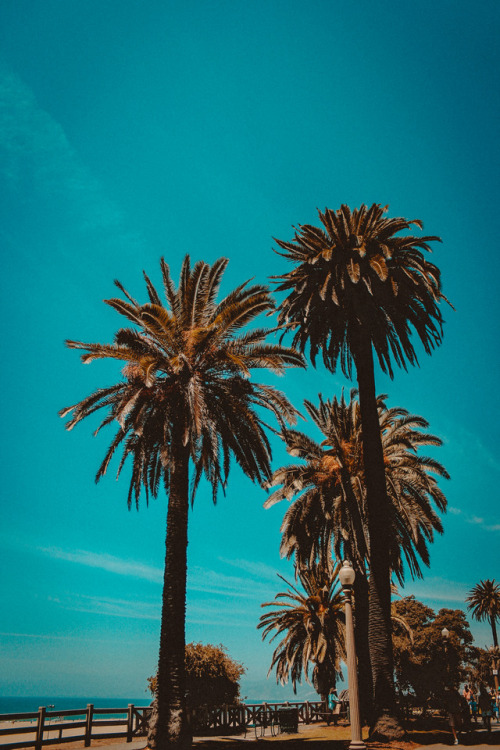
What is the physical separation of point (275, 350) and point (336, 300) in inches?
157

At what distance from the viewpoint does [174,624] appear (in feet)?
52.0

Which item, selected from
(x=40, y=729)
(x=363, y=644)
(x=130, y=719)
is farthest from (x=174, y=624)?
(x=363, y=644)

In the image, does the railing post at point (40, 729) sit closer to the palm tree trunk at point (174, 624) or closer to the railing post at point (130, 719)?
the palm tree trunk at point (174, 624)

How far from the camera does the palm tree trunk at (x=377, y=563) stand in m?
17.5

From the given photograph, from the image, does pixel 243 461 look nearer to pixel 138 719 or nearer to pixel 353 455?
pixel 353 455

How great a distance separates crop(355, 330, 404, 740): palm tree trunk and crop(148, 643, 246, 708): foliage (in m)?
8.56

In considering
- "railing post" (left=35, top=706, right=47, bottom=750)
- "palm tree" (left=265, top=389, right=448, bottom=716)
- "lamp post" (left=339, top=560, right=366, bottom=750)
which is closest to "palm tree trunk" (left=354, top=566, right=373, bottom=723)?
"palm tree" (left=265, top=389, right=448, bottom=716)

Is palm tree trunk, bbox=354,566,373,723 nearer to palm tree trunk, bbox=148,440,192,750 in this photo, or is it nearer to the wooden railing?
the wooden railing

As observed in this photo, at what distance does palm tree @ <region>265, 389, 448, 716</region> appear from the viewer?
24344 mm

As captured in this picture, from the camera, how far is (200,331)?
17750mm

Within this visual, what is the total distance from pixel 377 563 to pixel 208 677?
998cm

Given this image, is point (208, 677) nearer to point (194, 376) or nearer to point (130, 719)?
point (130, 719)

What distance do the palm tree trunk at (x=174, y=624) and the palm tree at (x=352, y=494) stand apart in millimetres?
8133

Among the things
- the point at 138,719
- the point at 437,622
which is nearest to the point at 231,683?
the point at 138,719
